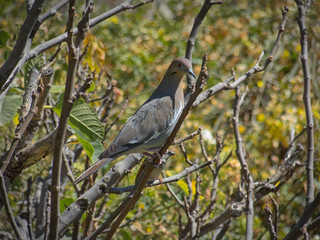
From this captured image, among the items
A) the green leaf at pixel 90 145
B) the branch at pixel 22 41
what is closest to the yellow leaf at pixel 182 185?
the green leaf at pixel 90 145

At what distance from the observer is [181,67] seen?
329 centimetres

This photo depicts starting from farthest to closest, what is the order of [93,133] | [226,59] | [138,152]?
1. [226,59]
2. [138,152]
3. [93,133]

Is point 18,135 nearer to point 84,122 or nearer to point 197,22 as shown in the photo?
point 84,122

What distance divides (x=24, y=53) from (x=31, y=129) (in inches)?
21.7

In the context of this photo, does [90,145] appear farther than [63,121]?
Yes

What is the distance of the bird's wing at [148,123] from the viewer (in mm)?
3043

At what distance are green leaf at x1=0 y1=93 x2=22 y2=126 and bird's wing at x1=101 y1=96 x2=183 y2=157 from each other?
80 centimetres

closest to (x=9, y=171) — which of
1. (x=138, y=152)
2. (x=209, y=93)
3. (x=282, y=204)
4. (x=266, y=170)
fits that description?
(x=138, y=152)

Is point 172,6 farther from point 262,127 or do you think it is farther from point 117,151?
point 117,151

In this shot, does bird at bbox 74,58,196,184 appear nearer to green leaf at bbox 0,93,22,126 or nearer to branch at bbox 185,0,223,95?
branch at bbox 185,0,223,95

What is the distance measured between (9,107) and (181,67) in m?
1.43

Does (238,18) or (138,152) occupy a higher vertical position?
(238,18)

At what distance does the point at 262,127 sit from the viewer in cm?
560

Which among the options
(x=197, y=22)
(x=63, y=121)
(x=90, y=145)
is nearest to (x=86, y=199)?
(x=90, y=145)
